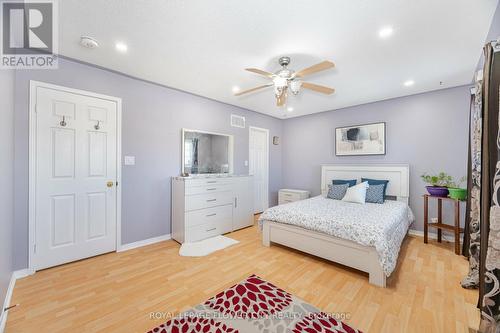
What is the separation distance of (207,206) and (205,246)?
637mm

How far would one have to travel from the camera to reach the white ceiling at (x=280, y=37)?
1.65m

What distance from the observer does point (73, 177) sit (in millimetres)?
2514

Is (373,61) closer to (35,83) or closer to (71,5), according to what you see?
(71,5)

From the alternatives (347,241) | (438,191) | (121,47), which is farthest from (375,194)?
(121,47)

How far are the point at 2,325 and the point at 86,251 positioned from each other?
1.14 m

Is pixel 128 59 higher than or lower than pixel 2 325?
higher

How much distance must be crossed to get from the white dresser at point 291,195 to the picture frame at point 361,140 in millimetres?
1176

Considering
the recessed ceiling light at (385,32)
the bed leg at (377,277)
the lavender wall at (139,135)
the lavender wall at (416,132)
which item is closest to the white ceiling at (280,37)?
the recessed ceiling light at (385,32)

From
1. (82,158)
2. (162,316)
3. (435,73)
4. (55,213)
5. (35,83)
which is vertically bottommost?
(162,316)

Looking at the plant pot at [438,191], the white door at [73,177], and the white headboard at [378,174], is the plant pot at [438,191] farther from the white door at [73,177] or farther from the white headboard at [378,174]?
the white door at [73,177]

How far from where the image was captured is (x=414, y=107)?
3592mm

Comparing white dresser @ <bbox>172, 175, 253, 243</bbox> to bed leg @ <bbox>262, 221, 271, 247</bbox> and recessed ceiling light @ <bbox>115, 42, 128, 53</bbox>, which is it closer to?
bed leg @ <bbox>262, 221, 271, 247</bbox>

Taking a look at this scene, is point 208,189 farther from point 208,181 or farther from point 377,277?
point 377,277

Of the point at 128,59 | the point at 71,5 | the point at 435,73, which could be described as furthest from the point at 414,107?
the point at 71,5
